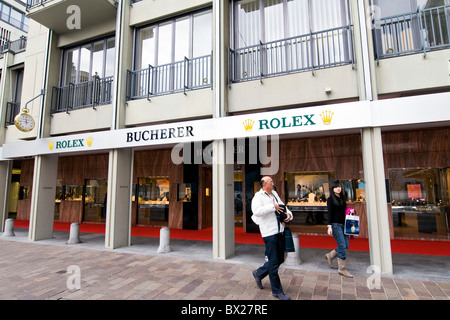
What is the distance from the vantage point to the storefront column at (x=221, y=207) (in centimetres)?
685

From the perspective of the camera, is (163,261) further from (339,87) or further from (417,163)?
(417,163)

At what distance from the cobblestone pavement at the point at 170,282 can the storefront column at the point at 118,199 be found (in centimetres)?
128

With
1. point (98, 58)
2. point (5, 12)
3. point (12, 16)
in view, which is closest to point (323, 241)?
point (98, 58)

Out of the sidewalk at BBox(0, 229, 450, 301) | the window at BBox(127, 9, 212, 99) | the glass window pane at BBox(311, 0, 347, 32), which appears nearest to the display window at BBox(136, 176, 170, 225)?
the sidewalk at BBox(0, 229, 450, 301)

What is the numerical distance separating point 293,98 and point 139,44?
20.1 ft

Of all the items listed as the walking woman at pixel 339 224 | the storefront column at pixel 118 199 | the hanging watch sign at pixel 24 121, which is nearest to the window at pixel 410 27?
the walking woman at pixel 339 224

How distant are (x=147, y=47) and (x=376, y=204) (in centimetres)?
883

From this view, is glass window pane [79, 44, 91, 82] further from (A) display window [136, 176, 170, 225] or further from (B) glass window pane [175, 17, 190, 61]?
(A) display window [136, 176, 170, 225]

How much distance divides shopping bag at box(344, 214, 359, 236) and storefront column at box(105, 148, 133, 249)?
21.9 ft

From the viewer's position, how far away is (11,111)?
39.9 feet

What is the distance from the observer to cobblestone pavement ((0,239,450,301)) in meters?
4.47

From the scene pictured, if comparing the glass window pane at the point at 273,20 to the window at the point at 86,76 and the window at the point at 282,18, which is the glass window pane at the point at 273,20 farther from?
the window at the point at 86,76

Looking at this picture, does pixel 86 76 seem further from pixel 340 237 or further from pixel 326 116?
pixel 340 237
